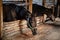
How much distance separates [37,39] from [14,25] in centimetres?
89

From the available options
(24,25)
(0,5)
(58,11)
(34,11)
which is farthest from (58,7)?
(0,5)

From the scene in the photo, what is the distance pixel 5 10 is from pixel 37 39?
4.56 feet

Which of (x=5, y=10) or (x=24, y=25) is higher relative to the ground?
Answer: (x=5, y=10)

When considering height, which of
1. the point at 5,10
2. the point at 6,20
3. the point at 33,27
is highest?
the point at 5,10

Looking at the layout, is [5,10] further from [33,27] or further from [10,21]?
[33,27]

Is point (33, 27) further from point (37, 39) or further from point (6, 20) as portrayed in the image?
point (6, 20)

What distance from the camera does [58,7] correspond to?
969 centimetres

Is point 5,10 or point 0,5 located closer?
point 0,5

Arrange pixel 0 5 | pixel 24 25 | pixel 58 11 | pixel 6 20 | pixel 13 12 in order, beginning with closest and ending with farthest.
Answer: pixel 0 5 < pixel 6 20 < pixel 13 12 < pixel 24 25 < pixel 58 11

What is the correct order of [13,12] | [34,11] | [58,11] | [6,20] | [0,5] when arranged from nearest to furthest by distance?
[0,5], [6,20], [13,12], [34,11], [58,11]

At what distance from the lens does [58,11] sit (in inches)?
381

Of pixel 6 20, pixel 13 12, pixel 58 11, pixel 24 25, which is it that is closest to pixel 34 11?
pixel 24 25

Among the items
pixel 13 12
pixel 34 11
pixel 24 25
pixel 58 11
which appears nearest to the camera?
pixel 13 12

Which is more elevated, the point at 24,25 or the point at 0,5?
the point at 0,5
